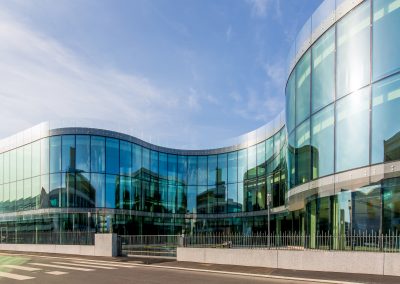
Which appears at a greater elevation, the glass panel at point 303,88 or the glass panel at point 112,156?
the glass panel at point 303,88

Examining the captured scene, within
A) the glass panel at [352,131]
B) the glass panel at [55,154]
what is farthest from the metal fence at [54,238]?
the glass panel at [352,131]

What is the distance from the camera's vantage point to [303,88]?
75.4 ft

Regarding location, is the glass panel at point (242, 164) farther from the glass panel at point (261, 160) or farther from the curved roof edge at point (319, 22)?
the curved roof edge at point (319, 22)

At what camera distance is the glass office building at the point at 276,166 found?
17375mm

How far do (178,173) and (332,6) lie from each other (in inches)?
1449

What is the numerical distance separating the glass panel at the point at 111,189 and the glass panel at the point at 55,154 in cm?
511

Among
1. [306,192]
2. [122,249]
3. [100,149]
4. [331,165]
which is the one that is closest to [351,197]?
[331,165]

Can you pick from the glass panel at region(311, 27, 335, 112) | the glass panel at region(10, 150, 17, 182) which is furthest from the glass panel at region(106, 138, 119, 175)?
the glass panel at region(311, 27, 335, 112)

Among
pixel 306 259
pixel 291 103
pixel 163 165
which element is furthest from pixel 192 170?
pixel 306 259

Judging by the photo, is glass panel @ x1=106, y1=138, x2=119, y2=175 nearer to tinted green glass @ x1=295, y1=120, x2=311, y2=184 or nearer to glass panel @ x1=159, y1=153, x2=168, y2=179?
glass panel @ x1=159, y1=153, x2=168, y2=179

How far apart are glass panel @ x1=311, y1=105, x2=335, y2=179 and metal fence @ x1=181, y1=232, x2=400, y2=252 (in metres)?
3.18

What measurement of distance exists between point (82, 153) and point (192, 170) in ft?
54.2

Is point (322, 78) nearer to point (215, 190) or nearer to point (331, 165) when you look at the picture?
point (331, 165)

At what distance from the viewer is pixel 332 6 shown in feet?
66.6
